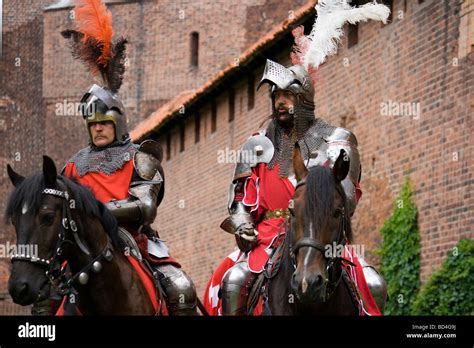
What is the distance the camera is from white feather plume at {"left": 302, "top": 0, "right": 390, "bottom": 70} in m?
10.1

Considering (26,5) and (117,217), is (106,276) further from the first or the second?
(26,5)

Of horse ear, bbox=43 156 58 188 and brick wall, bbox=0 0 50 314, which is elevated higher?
brick wall, bbox=0 0 50 314

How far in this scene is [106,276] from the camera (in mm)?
8359

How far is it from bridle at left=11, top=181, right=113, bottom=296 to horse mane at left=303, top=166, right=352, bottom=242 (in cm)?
140

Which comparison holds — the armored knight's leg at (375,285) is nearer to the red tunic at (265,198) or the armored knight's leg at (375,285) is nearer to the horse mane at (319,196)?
the red tunic at (265,198)

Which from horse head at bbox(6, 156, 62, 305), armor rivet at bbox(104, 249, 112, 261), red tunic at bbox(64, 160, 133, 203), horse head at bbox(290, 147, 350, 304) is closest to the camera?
horse head at bbox(290, 147, 350, 304)

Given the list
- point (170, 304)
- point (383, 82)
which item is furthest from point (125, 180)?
point (383, 82)

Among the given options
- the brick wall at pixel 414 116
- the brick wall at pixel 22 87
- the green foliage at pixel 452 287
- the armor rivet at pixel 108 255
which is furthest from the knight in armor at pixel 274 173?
the brick wall at pixel 22 87

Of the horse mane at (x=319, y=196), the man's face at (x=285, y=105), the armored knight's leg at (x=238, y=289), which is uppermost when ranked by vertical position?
the man's face at (x=285, y=105)

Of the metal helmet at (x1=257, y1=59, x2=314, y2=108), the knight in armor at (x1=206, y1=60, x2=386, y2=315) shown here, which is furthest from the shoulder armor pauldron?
the metal helmet at (x1=257, y1=59, x2=314, y2=108)

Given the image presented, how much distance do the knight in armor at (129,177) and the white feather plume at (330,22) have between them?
4.86 ft

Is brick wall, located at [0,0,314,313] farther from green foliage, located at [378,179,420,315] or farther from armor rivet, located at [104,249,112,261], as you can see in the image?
armor rivet, located at [104,249,112,261]

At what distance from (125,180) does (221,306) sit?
3.50ft

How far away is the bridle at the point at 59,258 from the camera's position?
7.68 metres
